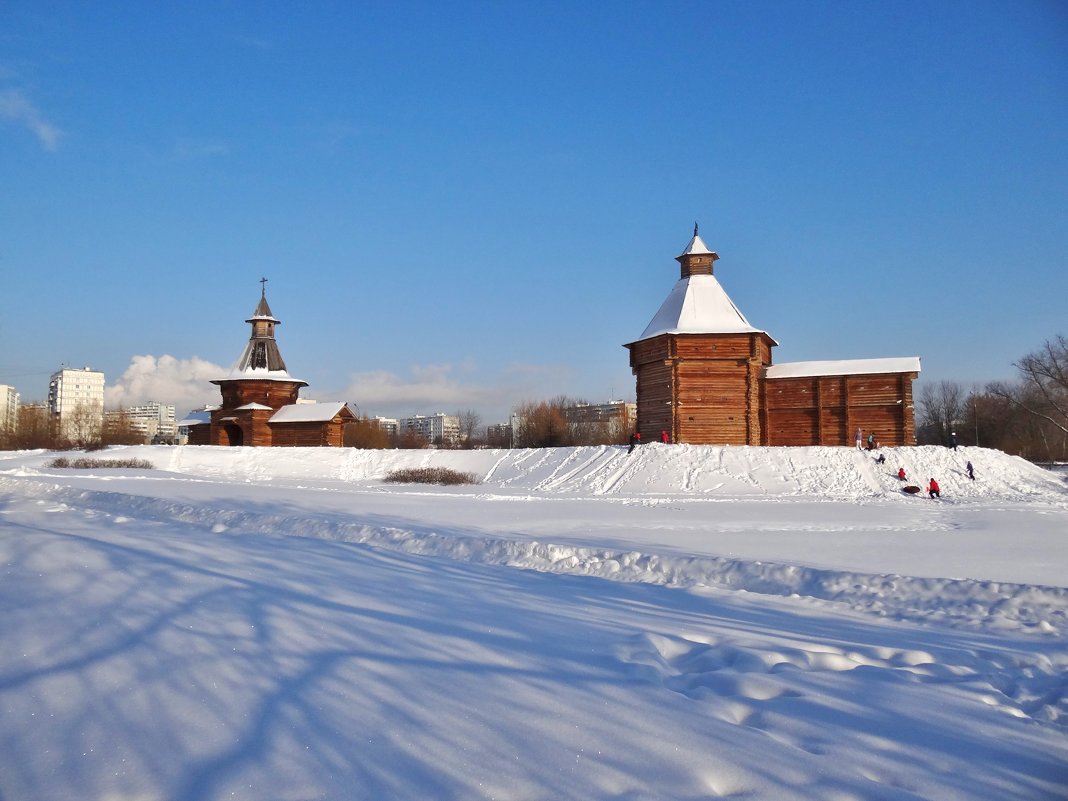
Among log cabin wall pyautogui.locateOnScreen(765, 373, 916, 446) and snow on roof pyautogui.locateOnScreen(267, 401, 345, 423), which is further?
snow on roof pyautogui.locateOnScreen(267, 401, 345, 423)

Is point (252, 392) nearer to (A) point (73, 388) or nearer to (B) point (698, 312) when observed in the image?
(B) point (698, 312)

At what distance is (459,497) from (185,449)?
755 inches

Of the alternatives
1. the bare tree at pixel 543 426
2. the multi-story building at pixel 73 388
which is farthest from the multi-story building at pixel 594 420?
the multi-story building at pixel 73 388

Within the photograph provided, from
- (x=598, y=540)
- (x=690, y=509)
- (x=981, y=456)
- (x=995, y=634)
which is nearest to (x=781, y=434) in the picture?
(x=981, y=456)

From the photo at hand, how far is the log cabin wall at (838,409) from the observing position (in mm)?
25766

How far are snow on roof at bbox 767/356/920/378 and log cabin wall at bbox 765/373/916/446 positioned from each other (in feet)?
0.57

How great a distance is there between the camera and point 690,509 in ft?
50.1

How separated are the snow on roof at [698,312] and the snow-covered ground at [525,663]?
53.4ft

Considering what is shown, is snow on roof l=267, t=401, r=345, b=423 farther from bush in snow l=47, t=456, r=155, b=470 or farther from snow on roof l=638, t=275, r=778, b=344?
snow on roof l=638, t=275, r=778, b=344

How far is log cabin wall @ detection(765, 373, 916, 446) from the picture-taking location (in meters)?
25.8

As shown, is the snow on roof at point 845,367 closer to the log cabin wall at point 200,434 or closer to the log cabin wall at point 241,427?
the log cabin wall at point 241,427

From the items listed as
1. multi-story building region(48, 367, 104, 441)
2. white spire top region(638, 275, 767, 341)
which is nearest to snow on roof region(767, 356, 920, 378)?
white spire top region(638, 275, 767, 341)

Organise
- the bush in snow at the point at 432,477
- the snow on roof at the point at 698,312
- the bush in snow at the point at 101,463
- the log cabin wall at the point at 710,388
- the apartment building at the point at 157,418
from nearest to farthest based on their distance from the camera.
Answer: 1. the bush in snow at the point at 432,477
2. the log cabin wall at the point at 710,388
3. the snow on roof at the point at 698,312
4. the bush in snow at the point at 101,463
5. the apartment building at the point at 157,418

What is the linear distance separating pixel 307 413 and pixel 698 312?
2200 centimetres
